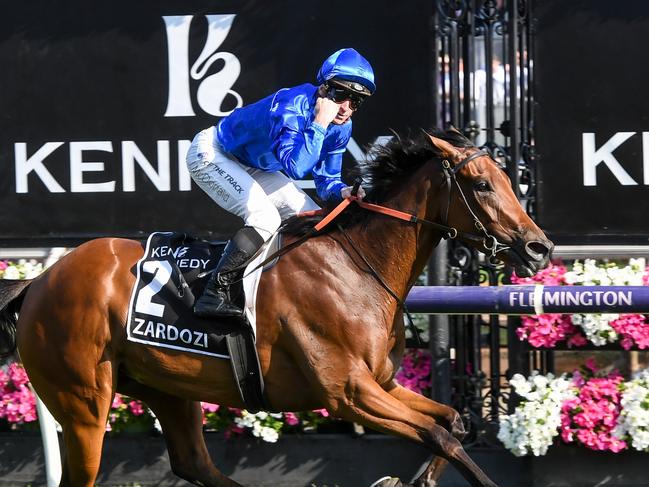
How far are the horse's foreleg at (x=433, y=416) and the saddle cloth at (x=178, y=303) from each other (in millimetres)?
708

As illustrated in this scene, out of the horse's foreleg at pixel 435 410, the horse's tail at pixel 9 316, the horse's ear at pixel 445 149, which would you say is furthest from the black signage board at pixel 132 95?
the horse's foreleg at pixel 435 410

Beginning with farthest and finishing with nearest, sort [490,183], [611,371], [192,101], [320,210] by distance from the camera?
1. [192,101]
2. [611,371]
3. [320,210]
4. [490,183]

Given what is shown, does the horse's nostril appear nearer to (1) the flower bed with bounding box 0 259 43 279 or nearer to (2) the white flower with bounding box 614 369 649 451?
(2) the white flower with bounding box 614 369 649 451

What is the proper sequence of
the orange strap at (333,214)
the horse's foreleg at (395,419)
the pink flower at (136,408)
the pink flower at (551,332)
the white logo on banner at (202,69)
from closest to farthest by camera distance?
the horse's foreleg at (395,419) → the orange strap at (333,214) → the pink flower at (551,332) → the pink flower at (136,408) → the white logo on banner at (202,69)

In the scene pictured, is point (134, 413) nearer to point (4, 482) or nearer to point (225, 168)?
→ point (4, 482)

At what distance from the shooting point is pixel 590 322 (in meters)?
5.79

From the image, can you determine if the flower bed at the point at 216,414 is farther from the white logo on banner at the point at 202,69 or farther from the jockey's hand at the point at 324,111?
the jockey's hand at the point at 324,111

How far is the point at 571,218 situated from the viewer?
5996 millimetres

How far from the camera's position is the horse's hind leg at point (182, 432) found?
5145 mm

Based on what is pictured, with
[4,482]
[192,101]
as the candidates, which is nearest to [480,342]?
[192,101]

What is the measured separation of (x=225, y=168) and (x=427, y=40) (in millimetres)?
1701

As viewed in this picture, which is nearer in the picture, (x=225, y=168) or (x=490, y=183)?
(x=490, y=183)

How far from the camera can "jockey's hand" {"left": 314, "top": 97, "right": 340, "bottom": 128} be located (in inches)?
180

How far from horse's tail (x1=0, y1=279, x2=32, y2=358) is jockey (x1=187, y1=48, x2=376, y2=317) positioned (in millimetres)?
943
